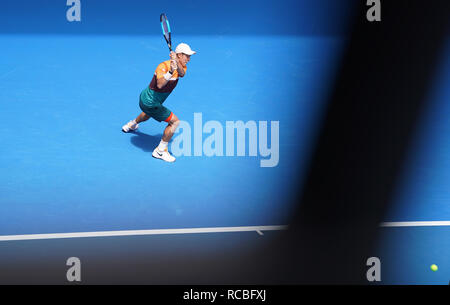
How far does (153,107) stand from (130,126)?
0.74m

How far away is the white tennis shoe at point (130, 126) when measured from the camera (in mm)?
9016

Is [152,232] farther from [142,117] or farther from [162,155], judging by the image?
[142,117]

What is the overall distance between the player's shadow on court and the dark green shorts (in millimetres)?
540

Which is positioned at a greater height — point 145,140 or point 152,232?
point 145,140

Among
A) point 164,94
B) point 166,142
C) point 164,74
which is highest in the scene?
point 164,74

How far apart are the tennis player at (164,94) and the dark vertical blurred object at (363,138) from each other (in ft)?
5.85

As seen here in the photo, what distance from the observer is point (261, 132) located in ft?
29.8

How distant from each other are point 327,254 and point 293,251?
351 millimetres

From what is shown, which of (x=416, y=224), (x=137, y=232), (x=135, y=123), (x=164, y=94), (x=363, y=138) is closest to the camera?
(x=137, y=232)

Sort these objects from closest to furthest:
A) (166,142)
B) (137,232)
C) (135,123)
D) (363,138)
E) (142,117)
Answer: (137,232), (166,142), (142,117), (135,123), (363,138)

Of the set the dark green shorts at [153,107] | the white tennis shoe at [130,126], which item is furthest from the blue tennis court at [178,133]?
the dark green shorts at [153,107]

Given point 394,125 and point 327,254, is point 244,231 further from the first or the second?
point 394,125

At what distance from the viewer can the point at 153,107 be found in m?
8.44

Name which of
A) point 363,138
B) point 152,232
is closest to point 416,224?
point 363,138
